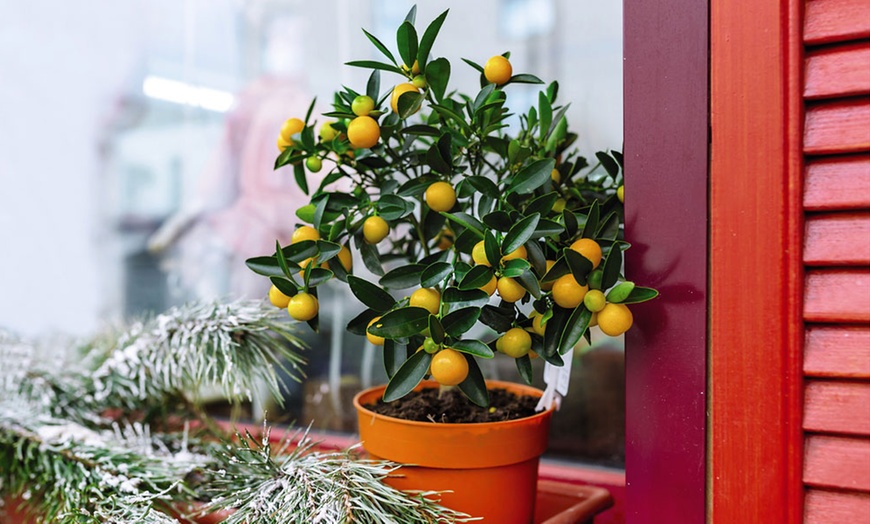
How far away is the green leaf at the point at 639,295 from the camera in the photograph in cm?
54

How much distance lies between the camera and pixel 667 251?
23.0 inches

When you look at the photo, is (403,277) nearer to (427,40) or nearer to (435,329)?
(435,329)

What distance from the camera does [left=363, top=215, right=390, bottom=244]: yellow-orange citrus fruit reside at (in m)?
0.63

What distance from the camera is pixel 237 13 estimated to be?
50.6 inches

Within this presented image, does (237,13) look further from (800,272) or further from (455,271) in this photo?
(800,272)

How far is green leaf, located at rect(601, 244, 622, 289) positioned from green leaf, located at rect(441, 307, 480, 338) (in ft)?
0.35

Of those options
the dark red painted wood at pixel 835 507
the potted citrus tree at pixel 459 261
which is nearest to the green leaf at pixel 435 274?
the potted citrus tree at pixel 459 261

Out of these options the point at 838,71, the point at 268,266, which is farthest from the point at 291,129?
the point at 838,71

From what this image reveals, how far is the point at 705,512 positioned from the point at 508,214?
0.30 metres

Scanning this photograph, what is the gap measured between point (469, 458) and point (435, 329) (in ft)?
0.49

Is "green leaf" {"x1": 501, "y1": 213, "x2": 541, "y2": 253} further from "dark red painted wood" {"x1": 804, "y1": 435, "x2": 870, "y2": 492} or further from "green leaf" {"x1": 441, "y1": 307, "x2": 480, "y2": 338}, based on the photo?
"dark red painted wood" {"x1": 804, "y1": 435, "x2": 870, "y2": 492}

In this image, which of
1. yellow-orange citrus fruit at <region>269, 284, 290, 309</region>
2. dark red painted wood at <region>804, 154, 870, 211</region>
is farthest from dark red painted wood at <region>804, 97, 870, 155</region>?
yellow-orange citrus fruit at <region>269, 284, 290, 309</region>

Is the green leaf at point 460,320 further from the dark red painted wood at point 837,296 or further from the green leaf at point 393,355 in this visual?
the dark red painted wood at point 837,296

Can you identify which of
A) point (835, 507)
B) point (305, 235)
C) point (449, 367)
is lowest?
point (835, 507)
